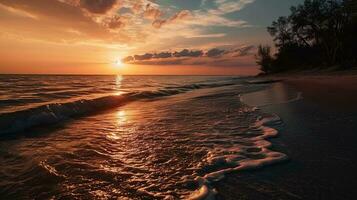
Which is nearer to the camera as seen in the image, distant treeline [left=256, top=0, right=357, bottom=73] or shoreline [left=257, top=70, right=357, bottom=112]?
shoreline [left=257, top=70, right=357, bottom=112]

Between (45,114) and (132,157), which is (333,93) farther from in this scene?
(45,114)

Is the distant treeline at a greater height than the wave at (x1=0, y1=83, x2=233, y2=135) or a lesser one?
greater

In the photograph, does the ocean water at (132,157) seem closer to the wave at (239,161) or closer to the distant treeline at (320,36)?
the wave at (239,161)

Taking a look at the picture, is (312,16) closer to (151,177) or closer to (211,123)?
(211,123)

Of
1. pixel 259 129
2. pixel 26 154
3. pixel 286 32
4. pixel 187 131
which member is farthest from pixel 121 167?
pixel 286 32

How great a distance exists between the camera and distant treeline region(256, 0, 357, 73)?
39.3 meters

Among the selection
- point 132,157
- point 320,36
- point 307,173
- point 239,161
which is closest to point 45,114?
point 132,157

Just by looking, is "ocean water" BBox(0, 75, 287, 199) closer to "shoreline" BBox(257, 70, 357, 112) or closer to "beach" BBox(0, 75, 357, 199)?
"beach" BBox(0, 75, 357, 199)

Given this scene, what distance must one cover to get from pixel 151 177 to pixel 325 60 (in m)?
50.2

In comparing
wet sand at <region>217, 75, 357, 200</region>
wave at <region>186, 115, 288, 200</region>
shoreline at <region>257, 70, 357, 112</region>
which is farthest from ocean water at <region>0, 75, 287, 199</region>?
shoreline at <region>257, 70, 357, 112</region>

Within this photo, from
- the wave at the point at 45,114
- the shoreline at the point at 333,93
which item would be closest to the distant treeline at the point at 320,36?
the shoreline at the point at 333,93

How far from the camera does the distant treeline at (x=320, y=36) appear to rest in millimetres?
39344

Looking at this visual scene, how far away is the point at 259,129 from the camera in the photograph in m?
5.45

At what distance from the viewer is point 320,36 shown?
144ft
